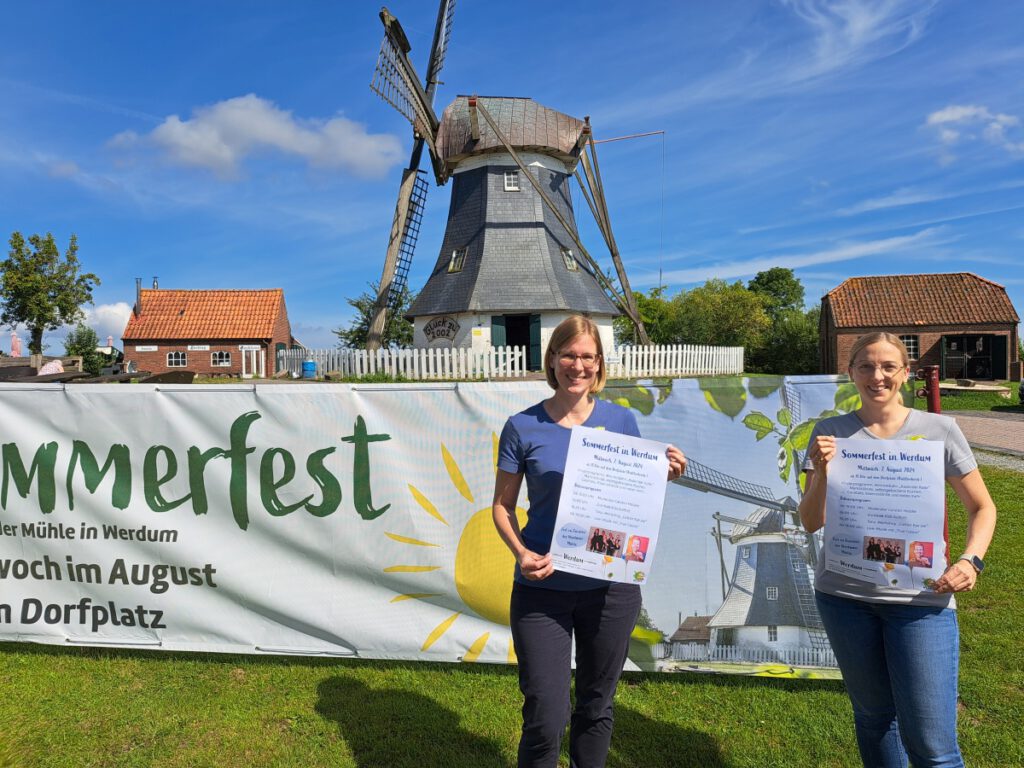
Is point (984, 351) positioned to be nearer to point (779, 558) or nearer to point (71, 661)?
point (779, 558)

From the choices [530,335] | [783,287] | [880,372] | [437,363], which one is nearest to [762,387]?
[880,372]

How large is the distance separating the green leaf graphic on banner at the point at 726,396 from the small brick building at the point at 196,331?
39.5m

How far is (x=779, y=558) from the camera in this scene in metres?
3.62

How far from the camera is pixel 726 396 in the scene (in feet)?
12.3

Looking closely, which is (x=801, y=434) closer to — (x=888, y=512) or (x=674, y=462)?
(x=888, y=512)

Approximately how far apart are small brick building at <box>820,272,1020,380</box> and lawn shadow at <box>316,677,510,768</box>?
1231 inches

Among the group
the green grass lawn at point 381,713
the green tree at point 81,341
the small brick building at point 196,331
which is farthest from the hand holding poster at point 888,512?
the green tree at point 81,341

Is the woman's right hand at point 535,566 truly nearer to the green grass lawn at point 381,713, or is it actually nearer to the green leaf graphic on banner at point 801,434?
the green grass lawn at point 381,713

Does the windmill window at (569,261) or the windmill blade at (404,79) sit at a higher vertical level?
the windmill blade at (404,79)

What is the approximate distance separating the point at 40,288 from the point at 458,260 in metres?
29.3

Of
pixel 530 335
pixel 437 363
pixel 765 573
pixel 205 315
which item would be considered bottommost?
pixel 765 573

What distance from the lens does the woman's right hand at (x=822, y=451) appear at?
7.74 feet

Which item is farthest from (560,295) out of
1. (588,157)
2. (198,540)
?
(198,540)

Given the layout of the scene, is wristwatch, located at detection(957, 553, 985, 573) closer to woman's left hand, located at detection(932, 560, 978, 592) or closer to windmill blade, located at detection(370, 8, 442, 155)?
woman's left hand, located at detection(932, 560, 978, 592)
